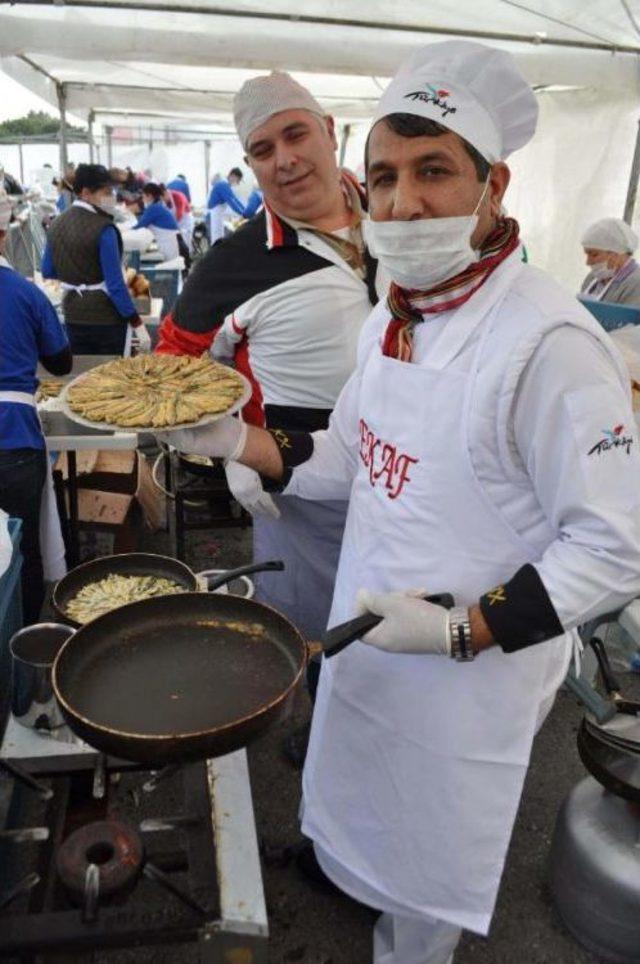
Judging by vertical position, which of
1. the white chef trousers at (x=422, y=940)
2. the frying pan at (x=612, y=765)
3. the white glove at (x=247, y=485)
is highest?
the white glove at (x=247, y=485)

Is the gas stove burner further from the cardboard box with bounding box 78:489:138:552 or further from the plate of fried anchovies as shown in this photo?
the cardboard box with bounding box 78:489:138:552

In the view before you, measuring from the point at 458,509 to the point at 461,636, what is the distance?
0.26 meters

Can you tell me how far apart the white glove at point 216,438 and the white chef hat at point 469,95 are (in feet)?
2.90

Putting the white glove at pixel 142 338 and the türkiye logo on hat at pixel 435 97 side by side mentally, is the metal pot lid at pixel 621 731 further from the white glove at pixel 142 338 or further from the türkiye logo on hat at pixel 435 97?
the white glove at pixel 142 338

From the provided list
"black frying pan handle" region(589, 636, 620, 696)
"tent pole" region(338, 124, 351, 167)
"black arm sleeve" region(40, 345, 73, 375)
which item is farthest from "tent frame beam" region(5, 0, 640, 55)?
"tent pole" region(338, 124, 351, 167)

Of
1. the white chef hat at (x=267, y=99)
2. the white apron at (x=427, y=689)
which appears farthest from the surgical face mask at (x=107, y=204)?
the white apron at (x=427, y=689)

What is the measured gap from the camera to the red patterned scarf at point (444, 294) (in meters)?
1.45

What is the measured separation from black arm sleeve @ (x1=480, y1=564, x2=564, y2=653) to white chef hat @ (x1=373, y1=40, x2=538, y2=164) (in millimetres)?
804

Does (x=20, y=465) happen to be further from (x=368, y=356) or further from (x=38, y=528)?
(x=368, y=356)

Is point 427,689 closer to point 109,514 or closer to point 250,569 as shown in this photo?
point 250,569

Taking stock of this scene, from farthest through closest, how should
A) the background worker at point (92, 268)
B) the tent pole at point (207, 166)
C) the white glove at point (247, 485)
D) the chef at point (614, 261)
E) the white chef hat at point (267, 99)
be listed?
the tent pole at point (207, 166), the background worker at point (92, 268), the chef at point (614, 261), the white chef hat at point (267, 99), the white glove at point (247, 485)

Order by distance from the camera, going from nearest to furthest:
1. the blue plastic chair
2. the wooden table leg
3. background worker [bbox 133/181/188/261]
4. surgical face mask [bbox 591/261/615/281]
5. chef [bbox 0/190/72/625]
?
chef [bbox 0/190/72/625], the wooden table leg, the blue plastic chair, surgical face mask [bbox 591/261/615/281], background worker [bbox 133/181/188/261]

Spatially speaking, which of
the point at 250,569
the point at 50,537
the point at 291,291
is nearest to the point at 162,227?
the point at 50,537

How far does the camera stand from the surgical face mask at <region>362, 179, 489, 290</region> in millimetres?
1376
